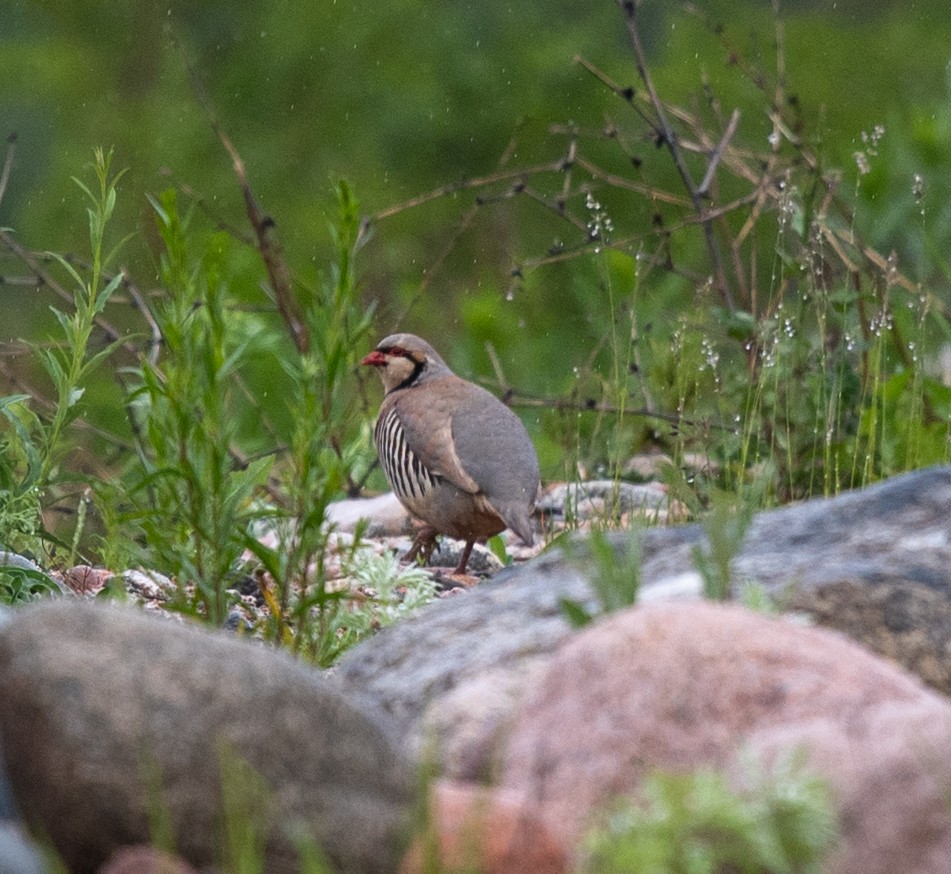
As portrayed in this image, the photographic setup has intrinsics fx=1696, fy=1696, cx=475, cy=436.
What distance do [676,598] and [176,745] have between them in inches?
48.0

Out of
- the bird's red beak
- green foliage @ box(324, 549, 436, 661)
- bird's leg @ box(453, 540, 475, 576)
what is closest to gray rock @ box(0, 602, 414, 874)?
green foliage @ box(324, 549, 436, 661)

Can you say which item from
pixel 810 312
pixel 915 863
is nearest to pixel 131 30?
pixel 810 312

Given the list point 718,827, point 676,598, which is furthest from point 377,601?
point 718,827

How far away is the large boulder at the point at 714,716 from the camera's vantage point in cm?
237

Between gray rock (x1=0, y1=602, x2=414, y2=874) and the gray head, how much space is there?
5.05 metres

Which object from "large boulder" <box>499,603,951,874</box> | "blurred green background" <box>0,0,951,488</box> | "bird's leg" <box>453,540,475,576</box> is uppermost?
"blurred green background" <box>0,0,951,488</box>

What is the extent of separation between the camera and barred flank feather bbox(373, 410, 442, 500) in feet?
21.5

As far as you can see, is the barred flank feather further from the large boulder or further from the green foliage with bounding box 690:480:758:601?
the large boulder

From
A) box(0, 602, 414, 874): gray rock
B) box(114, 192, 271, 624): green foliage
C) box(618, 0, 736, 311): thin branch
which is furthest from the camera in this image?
box(618, 0, 736, 311): thin branch

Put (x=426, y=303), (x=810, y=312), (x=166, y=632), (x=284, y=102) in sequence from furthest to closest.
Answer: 1. (x=284, y=102)
2. (x=426, y=303)
3. (x=810, y=312)
4. (x=166, y=632)

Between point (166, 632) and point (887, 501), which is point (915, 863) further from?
point (887, 501)

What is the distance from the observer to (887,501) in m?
3.61

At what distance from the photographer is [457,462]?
261 inches

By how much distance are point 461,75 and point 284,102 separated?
2.04 metres
